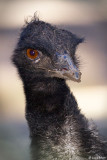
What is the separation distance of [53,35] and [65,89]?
0.23 metres

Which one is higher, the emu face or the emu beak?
the emu face

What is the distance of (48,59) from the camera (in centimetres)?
220

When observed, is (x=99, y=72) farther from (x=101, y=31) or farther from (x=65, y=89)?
(x=65, y=89)

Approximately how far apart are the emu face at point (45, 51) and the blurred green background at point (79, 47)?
1.39 m

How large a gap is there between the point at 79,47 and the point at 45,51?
1.71m

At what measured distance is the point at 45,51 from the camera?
2197 mm

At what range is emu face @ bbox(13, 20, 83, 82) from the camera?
2.16 m

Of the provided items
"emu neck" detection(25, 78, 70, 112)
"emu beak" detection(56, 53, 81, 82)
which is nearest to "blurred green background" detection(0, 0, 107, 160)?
"emu neck" detection(25, 78, 70, 112)

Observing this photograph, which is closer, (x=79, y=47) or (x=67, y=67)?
(x=67, y=67)

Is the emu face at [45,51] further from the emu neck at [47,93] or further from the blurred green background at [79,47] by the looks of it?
the blurred green background at [79,47]

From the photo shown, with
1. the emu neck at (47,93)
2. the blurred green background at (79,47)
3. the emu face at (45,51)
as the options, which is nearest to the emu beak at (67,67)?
the emu face at (45,51)

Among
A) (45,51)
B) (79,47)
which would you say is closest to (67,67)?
(45,51)

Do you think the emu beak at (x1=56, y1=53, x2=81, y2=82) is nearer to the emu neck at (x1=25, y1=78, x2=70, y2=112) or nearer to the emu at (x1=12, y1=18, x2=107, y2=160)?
the emu at (x1=12, y1=18, x2=107, y2=160)

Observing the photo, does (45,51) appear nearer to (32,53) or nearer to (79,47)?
(32,53)
